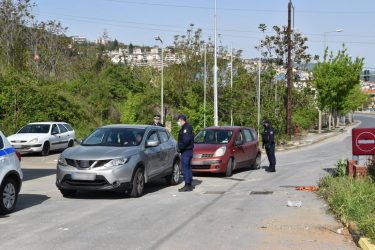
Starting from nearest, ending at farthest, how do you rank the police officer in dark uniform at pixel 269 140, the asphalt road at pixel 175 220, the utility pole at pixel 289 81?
the asphalt road at pixel 175 220 < the police officer in dark uniform at pixel 269 140 < the utility pole at pixel 289 81

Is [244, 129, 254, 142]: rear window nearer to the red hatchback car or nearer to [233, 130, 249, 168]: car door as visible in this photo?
the red hatchback car

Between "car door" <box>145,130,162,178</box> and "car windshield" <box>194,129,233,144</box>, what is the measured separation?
3803 mm

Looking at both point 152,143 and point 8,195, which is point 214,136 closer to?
point 152,143

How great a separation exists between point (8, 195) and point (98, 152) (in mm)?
2135

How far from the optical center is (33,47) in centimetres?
4803

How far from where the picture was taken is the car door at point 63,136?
24.6 meters

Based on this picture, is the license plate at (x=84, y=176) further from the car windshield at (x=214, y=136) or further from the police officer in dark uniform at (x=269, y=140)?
the police officer in dark uniform at (x=269, y=140)

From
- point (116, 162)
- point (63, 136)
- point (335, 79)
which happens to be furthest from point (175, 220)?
point (335, 79)

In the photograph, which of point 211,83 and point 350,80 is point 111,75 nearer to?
point 211,83

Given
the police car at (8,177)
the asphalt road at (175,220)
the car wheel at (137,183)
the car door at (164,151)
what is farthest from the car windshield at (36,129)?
the police car at (8,177)

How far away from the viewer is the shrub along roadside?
7502 millimetres

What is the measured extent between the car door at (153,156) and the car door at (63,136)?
12505 millimetres

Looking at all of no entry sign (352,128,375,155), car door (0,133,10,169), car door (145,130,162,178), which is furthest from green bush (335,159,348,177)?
car door (0,133,10,169)

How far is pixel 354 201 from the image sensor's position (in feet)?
29.5
